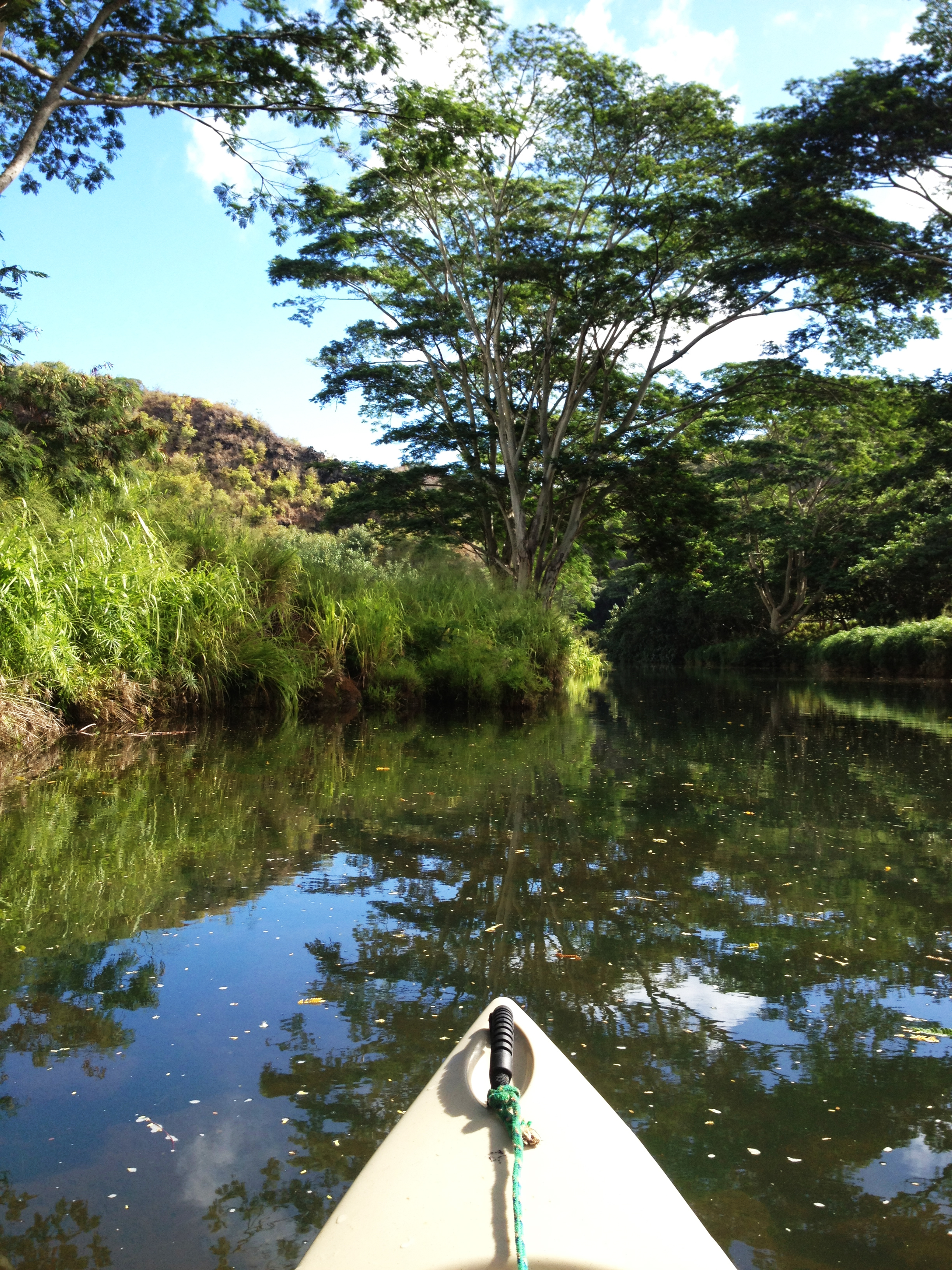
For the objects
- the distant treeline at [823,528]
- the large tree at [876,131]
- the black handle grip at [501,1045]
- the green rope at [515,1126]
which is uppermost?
the large tree at [876,131]

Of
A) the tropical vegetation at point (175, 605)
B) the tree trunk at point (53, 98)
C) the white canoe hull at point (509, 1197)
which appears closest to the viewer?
the white canoe hull at point (509, 1197)

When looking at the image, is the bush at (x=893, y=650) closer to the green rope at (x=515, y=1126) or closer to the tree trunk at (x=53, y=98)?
the tree trunk at (x=53, y=98)

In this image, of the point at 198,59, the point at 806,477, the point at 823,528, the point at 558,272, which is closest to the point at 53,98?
the point at 198,59

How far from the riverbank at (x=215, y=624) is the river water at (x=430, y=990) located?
1.81 m

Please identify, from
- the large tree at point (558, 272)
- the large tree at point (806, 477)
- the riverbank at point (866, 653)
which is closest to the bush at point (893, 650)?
the riverbank at point (866, 653)

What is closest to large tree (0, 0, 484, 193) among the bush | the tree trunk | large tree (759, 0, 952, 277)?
the tree trunk

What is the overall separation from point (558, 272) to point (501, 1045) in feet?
50.9

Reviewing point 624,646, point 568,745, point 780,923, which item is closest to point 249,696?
Result: point 568,745

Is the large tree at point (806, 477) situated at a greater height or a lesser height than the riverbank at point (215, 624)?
greater

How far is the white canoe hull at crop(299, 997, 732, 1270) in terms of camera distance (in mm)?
1188

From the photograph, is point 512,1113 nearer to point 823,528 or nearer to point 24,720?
point 24,720

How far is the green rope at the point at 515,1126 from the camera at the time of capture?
1237 mm

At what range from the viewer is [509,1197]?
4.15 ft

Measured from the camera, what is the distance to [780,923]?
3.27m
